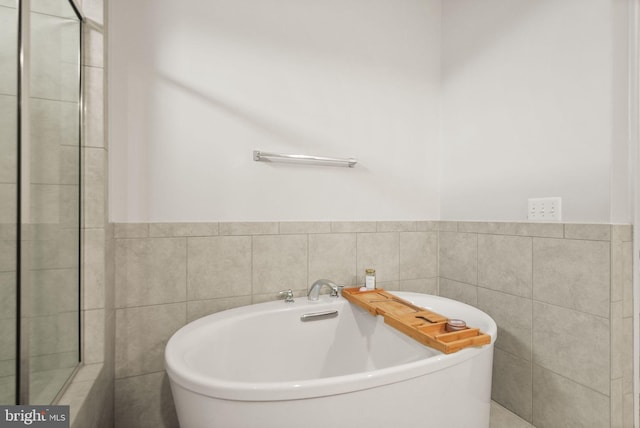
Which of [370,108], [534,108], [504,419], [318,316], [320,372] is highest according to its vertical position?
[370,108]

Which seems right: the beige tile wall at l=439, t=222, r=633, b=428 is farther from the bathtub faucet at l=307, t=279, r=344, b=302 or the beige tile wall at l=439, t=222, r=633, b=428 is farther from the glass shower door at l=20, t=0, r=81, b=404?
the glass shower door at l=20, t=0, r=81, b=404

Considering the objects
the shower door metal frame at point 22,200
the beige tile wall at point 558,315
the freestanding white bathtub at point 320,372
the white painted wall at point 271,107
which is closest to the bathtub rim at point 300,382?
the freestanding white bathtub at point 320,372

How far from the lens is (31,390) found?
2.74ft

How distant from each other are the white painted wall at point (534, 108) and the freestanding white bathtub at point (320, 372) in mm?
658

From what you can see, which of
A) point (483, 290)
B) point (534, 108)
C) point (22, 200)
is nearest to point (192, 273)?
point (22, 200)

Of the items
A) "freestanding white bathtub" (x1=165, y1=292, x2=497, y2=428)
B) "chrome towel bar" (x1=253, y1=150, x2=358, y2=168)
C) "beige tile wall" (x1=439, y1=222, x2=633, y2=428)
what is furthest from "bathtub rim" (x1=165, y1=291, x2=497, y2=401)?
"chrome towel bar" (x1=253, y1=150, x2=358, y2=168)

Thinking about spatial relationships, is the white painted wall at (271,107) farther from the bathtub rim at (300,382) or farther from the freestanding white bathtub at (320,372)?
the bathtub rim at (300,382)

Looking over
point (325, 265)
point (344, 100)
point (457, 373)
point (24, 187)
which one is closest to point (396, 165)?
point (344, 100)

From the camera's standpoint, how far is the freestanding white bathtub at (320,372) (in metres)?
0.83

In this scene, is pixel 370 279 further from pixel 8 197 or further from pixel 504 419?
pixel 8 197

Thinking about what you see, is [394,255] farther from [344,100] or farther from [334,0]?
[334,0]

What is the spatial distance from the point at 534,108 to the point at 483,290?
963mm

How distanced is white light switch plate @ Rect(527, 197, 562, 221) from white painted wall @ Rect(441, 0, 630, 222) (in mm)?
26

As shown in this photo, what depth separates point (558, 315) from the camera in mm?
1338
